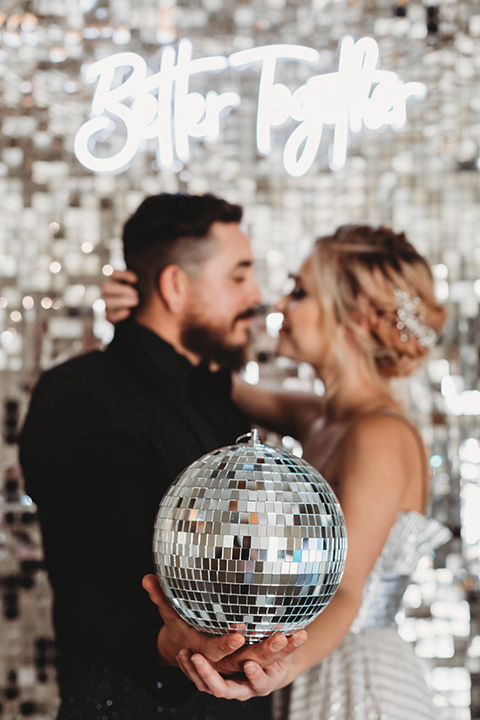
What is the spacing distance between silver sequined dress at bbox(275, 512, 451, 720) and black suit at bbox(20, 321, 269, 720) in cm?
12

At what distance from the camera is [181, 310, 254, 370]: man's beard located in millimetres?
2006

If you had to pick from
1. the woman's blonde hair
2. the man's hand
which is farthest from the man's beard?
the man's hand

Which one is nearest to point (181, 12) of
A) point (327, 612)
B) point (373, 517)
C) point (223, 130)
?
point (223, 130)

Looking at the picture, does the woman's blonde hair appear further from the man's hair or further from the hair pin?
the man's hair

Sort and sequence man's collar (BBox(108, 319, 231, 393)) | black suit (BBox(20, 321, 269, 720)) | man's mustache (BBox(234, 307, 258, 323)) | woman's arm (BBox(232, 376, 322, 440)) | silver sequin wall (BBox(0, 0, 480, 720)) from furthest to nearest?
silver sequin wall (BBox(0, 0, 480, 720)), woman's arm (BBox(232, 376, 322, 440)), man's mustache (BBox(234, 307, 258, 323)), man's collar (BBox(108, 319, 231, 393)), black suit (BBox(20, 321, 269, 720))

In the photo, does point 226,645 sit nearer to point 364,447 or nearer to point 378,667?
point 364,447

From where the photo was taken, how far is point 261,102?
1.93m

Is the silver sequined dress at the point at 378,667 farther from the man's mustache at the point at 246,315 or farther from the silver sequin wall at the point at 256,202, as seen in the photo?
the silver sequin wall at the point at 256,202

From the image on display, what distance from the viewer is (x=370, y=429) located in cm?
168

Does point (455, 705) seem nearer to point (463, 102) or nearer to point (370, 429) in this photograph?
point (370, 429)

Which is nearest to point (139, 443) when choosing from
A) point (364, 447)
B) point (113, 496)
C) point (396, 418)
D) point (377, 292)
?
point (113, 496)

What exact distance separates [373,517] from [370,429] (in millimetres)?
249

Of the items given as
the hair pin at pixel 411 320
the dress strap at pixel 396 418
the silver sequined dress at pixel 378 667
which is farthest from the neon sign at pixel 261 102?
the silver sequined dress at pixel 378 667

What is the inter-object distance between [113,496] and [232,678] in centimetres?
55
